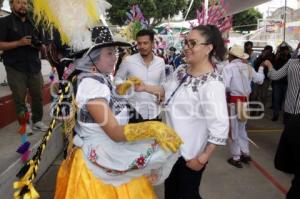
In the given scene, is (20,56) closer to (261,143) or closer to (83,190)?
(83,190)

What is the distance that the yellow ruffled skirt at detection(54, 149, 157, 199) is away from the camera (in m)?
2.07

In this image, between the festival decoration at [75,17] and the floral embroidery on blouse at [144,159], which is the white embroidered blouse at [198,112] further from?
the festival decoration at [75,17]

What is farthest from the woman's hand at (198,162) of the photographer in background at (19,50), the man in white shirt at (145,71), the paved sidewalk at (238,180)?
the photographer in background at (19,50)

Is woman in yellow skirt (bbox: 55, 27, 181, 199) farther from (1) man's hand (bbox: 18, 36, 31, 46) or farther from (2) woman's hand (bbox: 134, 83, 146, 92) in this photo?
(1) man's hand (bbox: 18, 36, 31, 46)

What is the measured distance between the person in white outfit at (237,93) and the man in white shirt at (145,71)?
3.35ft

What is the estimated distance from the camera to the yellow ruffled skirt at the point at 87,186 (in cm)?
207

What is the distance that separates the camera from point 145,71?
448cm

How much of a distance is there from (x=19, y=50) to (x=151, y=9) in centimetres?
2808

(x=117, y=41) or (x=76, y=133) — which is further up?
(x=117, y=41)

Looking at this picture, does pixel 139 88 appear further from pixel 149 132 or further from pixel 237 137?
pixel 237 137

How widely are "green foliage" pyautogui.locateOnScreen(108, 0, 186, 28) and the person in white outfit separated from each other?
85.7 ft

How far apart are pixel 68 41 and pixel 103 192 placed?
96 cm

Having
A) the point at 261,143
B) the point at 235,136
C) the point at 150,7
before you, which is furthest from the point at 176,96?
the point at 150,7

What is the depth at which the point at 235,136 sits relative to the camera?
4738 millimetres
